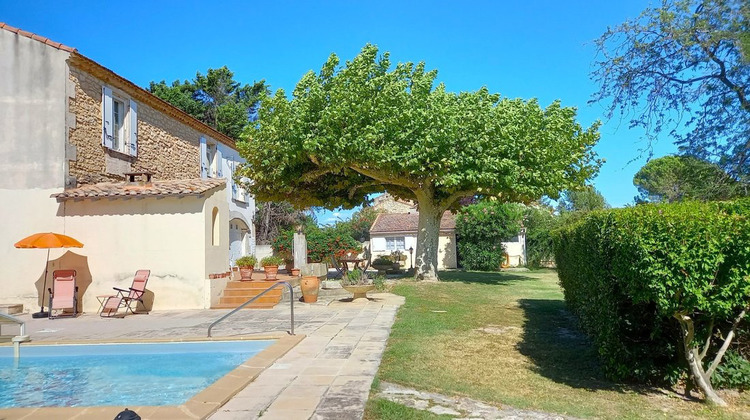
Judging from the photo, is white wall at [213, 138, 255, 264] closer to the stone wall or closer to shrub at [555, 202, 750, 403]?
the stone wall

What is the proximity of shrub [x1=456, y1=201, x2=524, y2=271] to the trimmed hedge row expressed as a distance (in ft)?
73.9

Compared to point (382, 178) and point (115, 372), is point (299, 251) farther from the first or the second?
point (115, 372)

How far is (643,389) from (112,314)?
11190 mm

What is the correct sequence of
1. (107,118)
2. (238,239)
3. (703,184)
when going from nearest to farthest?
(703,184) → (107,118) → (238,239)

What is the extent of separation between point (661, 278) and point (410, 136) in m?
10.7

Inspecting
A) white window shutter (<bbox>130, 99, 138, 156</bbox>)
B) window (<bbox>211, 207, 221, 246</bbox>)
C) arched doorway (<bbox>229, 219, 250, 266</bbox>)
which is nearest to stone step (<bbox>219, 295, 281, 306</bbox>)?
window (<bbox>211, 207, 221, 246</bbox>)

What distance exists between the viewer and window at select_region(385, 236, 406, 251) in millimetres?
34044

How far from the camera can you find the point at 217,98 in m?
36.2

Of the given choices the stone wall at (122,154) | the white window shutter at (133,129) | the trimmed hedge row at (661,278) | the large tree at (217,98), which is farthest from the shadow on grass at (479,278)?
the large tree at (217,98)

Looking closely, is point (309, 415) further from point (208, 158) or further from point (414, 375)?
point (208, 158)

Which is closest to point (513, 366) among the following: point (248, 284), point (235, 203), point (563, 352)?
point (563, 352)

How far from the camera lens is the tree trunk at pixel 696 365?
16.7 feet

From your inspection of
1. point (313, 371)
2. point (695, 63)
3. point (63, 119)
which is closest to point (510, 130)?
point (695, 63)

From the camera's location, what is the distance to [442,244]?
32969 millimetres
